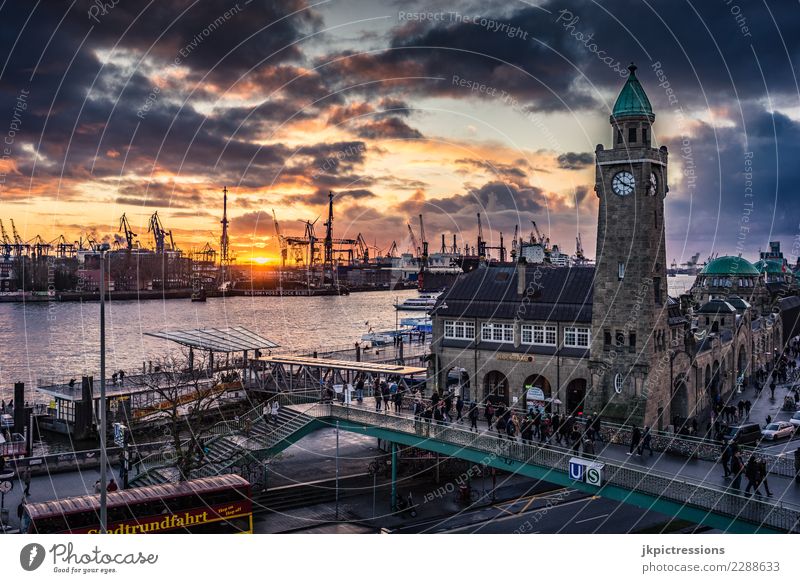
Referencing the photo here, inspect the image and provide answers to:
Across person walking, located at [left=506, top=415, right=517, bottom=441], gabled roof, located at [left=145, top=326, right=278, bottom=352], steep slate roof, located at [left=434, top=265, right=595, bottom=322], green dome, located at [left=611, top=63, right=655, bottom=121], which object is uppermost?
green dome, located at [left=611, top=63, right=655, bottom=121]

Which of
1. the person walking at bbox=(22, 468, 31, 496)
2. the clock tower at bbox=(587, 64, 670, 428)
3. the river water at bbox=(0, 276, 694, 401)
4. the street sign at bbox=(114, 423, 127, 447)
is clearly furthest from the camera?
the river water at bbox=(0, 276, 694, 401)

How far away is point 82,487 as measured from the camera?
123 feet

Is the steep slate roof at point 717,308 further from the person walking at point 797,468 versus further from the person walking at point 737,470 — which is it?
the person walking at point 737,470

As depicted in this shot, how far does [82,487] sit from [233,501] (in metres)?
11.9

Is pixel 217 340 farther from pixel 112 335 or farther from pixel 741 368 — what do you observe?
pixel 112 335

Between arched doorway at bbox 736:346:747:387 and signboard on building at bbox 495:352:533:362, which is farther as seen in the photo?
arched doorway at bbox 736:346:747:387

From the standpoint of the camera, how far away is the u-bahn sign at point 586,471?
86.4 ft

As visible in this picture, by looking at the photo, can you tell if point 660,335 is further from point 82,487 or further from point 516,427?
point 82,487

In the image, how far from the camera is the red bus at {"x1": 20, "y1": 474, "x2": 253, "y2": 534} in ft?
83.5

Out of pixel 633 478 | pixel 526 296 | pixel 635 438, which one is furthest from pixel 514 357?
pixel 633 478

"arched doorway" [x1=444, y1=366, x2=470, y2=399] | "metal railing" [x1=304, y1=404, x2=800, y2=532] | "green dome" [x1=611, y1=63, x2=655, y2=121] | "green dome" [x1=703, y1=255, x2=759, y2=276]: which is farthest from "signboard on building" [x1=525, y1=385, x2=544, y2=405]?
"green dome" [x1=703, y1=255, x2=759, y2=276]

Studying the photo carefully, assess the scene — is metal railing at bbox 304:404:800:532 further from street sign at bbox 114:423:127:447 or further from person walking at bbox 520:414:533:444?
street sign at bbox 114:423:127:447

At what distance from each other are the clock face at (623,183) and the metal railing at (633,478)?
57.0 feet

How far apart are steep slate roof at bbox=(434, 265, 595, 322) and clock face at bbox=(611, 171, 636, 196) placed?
6582 millimetres
